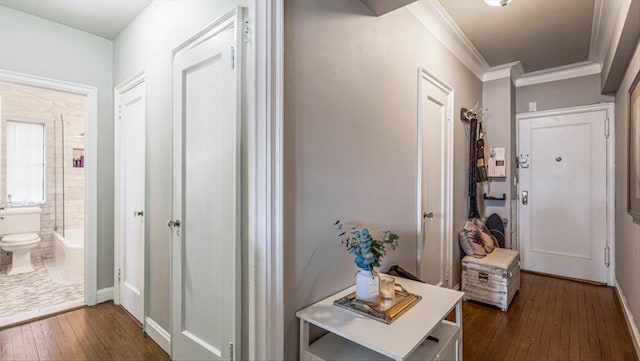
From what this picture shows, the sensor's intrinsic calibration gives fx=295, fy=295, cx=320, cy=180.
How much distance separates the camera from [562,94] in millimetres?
3793

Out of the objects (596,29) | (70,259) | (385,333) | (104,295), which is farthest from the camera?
(70,259)

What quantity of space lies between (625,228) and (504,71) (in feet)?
6.94

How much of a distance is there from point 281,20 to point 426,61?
1.67m

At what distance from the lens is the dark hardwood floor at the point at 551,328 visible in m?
2.10

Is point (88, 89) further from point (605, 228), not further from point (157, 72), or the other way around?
point (605, 228)

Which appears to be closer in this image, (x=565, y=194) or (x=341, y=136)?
(x=341, y=136)

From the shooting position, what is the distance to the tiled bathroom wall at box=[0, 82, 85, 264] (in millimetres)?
3967

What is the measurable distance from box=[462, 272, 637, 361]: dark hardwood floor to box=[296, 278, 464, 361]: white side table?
83 cm

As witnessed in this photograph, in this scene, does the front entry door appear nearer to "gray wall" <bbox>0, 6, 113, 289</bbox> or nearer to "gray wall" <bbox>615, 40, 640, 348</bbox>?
"gray wall" <bbox>615, 40, 640, 348</bbox>

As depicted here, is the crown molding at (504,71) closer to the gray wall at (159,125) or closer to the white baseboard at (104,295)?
the gray wall at (159,125)

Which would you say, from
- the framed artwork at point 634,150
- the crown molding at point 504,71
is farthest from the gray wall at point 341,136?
the crown molding at point 504,71

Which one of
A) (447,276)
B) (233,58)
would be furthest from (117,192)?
(447,276)

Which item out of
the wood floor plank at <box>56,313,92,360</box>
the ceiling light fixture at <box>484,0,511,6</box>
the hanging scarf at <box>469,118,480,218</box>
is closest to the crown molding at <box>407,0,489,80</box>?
the ceiling light fixture at <box>484,0,511,6</box>

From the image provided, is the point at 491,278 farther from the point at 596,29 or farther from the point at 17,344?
the point at 17,344
